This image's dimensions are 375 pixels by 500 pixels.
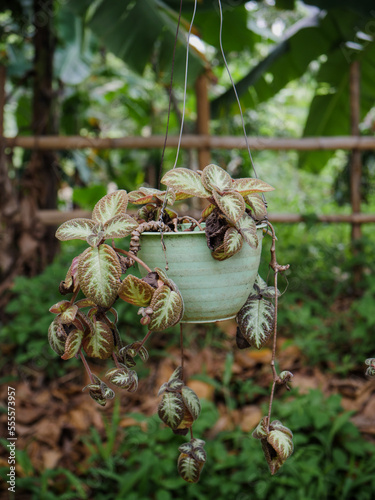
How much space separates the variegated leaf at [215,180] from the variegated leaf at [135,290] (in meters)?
0.19

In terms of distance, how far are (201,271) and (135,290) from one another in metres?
0.13

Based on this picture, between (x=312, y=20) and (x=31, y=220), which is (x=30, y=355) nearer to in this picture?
(x=31, y=220)

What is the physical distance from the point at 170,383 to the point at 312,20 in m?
2.73

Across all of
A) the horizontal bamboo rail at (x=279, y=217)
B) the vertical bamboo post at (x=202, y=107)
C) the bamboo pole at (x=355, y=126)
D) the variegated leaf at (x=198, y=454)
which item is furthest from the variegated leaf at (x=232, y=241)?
the bamboo pole at (x=355, y=126)

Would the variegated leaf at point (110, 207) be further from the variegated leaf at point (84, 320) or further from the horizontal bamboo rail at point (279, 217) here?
the horizontal bamboo rail at point (279, 217)

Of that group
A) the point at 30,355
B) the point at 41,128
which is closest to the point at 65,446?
the point at 30,355

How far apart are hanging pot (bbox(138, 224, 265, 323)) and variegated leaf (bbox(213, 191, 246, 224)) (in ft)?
0.20

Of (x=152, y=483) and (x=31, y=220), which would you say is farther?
(x=31, y=220)

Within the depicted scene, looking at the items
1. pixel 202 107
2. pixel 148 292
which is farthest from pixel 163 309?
pixel 202 107

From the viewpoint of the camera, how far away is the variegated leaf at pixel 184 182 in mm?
779

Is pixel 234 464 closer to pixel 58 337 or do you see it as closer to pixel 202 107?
pixel 58 337

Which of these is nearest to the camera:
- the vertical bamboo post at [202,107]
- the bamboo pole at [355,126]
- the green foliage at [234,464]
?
the green foliage at [234,464]

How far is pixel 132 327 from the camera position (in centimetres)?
259

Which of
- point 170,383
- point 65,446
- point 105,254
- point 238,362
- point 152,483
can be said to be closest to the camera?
point 105,254
